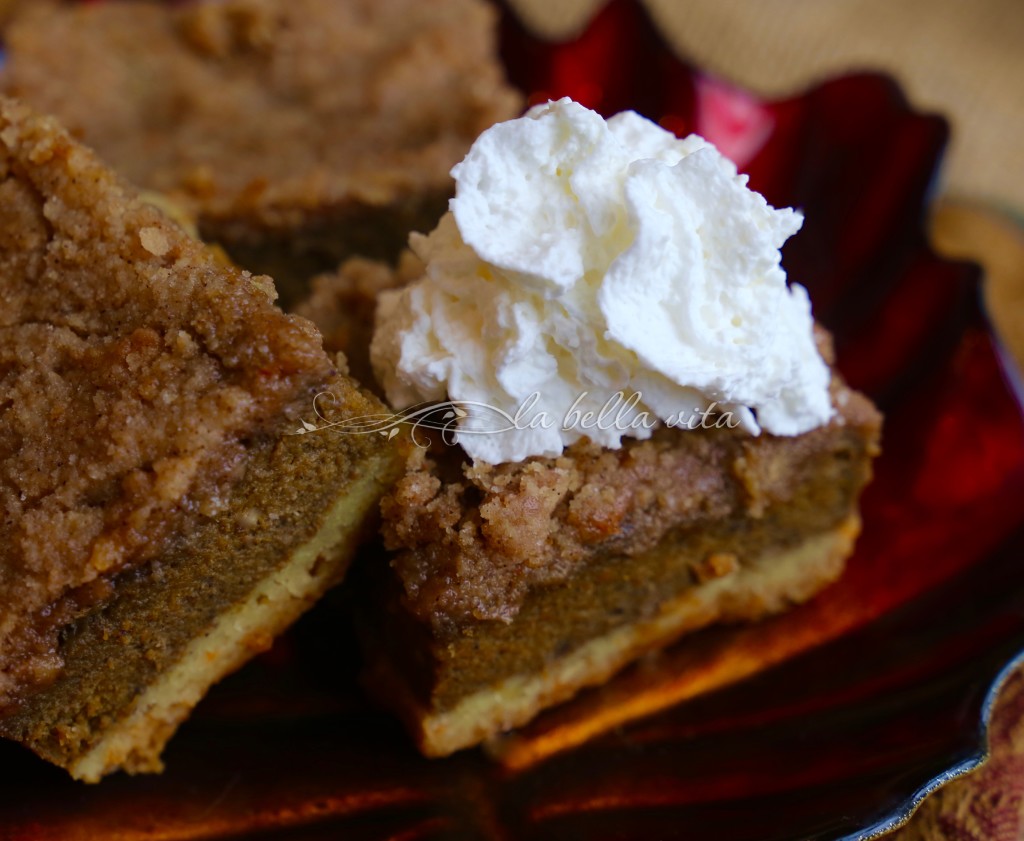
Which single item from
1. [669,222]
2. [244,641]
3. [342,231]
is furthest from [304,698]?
[669,222]

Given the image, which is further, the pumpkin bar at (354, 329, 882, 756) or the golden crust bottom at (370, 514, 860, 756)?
the golden crust bottom at (370, 514, 860, 756)

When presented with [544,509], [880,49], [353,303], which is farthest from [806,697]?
[880,49]

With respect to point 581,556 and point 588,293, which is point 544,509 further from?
point 588,293

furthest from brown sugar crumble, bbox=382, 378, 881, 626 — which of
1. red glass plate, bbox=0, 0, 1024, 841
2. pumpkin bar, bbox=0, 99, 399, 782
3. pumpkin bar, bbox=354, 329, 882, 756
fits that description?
red glass plate, bbox=0, 0, 1024, 841

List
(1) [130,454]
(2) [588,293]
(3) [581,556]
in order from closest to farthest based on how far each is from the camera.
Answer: (1) [130,454] → (2) [588,293] → (3) [581,556]

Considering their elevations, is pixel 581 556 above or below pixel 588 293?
below

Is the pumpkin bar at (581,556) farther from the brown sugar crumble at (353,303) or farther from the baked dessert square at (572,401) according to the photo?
the brown sugar crumble at (353,303)

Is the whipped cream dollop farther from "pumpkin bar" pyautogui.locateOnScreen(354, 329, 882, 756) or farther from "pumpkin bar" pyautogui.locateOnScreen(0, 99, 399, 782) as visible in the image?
"pumpkin bar" pyautogui.locateOnScreen(0, 99, 399, 782)
